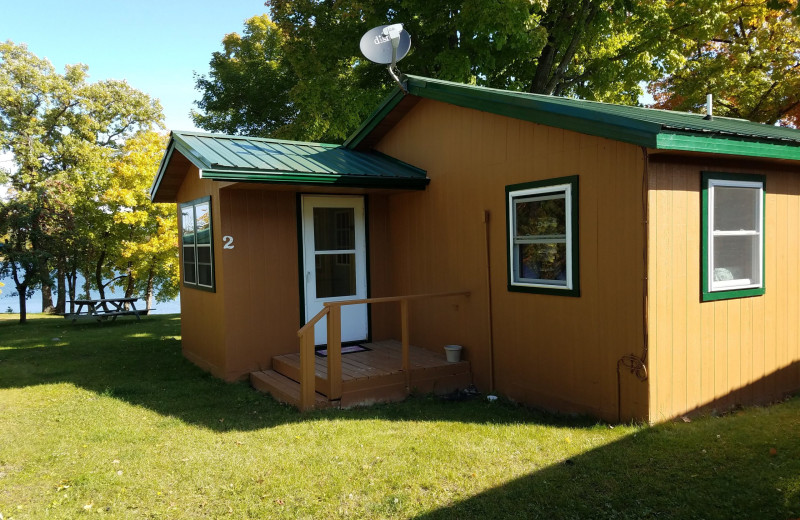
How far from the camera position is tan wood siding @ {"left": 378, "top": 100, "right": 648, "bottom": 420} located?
508cm

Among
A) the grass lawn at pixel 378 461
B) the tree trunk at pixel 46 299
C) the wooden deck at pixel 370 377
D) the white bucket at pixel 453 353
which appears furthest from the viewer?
the tree trunk at pixel 46 299

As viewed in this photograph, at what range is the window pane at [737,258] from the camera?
5789 millimetres

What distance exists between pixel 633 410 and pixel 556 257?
5.36ft

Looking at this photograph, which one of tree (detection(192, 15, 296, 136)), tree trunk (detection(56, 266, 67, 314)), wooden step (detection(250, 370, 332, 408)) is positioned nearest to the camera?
wooden step (detection(250, 370, 332, 408))

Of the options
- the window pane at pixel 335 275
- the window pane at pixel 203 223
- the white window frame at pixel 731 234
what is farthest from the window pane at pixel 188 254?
the white window frame at pixel 731 234

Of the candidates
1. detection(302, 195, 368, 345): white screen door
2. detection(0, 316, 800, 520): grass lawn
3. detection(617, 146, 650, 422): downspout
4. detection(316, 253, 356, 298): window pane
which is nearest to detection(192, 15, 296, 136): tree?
detection(302, 195, 368, 345): white screen door

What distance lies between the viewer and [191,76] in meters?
22.9

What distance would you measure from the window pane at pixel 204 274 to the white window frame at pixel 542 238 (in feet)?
13.2

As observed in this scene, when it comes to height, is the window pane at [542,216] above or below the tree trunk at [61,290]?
above

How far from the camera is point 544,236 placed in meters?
5.85

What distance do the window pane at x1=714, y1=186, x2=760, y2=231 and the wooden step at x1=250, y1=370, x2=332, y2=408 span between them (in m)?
4.47

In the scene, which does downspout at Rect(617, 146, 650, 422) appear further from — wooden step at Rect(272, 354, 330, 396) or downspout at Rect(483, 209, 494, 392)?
wooden step at Rect(272, 354, 330, 396)

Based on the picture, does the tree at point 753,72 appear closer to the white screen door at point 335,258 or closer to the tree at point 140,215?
the white screen door at point 335,258

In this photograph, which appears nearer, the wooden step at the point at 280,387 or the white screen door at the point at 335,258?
the wooden step at the point at 280,387
